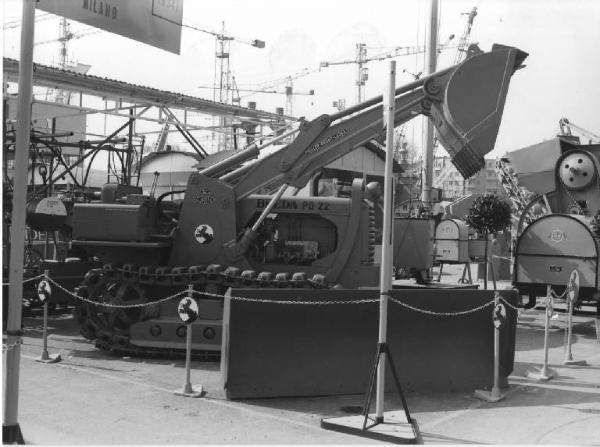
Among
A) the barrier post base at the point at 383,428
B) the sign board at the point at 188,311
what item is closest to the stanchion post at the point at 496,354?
the barrier post base at the point at 383,428

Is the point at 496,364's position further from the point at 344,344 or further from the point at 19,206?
the point at 19,206

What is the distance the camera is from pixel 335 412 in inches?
281

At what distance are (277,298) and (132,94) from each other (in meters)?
14.8

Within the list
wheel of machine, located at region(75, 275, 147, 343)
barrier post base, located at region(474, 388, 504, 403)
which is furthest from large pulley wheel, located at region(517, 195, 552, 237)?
wheel of machine, located at region(75, 275, 147, 343)

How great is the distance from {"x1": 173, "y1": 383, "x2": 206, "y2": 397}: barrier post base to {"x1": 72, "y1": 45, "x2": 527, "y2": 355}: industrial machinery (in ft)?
6.27

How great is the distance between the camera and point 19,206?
17.3 ft

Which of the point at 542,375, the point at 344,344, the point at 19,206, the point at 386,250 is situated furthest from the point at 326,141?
the point at 19,206

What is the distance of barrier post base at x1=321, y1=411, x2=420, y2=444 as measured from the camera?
6.07 m

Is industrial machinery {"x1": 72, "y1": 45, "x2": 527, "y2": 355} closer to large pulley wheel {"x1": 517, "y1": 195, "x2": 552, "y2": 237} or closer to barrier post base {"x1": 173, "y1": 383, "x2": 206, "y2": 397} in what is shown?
barrier post base {"x1": 173, "y1": 383, "x2": 206, "y2": 397}

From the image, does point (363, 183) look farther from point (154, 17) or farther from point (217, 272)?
point (154, 17)

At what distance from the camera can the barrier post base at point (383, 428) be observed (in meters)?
6.07

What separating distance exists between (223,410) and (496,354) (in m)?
3.30

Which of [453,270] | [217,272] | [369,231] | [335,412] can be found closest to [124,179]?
[217,272]

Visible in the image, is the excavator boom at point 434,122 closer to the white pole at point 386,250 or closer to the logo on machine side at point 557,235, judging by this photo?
the white pole at point 386,250
